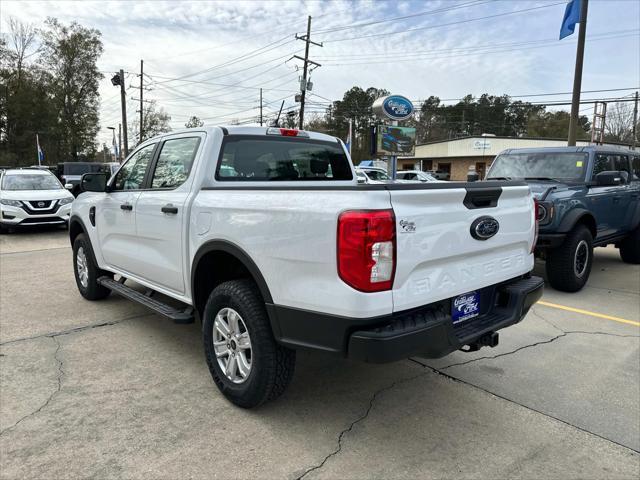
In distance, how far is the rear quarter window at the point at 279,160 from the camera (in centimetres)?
364

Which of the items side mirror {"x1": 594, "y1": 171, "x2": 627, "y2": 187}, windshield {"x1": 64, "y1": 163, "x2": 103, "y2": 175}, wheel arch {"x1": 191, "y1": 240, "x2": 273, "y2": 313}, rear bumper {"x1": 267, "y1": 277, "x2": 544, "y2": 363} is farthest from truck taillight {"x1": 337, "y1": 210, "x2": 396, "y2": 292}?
windshield {"x1": 64, "y1": 163, "x2": 103, "y2": 175}

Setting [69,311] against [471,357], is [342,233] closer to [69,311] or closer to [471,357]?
[471,357]

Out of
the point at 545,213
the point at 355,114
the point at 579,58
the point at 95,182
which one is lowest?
the point at 545,213

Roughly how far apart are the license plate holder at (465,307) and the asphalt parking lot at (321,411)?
28.3 inches

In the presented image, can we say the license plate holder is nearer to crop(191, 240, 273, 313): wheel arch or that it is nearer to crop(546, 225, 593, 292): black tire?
crop(191, 240, 273, 313): wheel arch

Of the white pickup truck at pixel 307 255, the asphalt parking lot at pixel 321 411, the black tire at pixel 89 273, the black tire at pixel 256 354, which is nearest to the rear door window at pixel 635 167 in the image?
the asphalt parking lot at pixel 321 411

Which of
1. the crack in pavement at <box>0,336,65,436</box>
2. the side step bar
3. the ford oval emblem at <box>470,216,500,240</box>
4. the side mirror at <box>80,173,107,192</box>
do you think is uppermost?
the side mirror at <box>80,173,107,192</box>

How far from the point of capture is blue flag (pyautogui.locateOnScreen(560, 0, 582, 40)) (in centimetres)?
1393

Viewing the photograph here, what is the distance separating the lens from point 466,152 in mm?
40312

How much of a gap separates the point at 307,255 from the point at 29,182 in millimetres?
12225

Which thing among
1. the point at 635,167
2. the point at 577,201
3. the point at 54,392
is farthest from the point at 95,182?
the point at 635,167

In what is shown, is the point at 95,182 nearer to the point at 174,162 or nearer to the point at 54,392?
the point at 174,162

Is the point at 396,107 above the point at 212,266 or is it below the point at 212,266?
above

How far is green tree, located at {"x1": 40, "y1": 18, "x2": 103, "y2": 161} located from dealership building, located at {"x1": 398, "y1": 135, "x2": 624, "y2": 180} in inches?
1311
